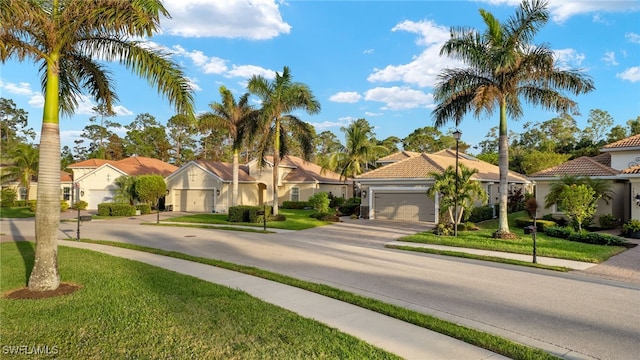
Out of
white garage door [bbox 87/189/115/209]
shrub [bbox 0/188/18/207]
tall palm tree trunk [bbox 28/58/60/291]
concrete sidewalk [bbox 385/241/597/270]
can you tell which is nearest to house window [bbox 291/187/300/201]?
white garage door [bbox 87/189/115/209]

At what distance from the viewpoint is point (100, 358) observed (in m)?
4.41

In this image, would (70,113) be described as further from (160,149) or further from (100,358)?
(160,149)

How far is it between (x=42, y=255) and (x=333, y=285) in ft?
18.7

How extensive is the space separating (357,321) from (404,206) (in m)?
19.7

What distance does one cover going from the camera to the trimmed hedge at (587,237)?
14.5 meters

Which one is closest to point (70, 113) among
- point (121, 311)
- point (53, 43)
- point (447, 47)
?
point (53, 43)

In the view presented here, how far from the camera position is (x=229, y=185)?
32.7 metres

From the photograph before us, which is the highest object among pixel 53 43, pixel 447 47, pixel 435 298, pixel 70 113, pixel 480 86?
pixel 447 47

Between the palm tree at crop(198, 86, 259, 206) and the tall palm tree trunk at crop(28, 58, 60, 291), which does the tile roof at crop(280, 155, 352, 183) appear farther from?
the tall palm tree trunk at crop(28, 58, 60, 291)

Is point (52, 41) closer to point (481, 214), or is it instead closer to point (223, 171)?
point (481, 214)

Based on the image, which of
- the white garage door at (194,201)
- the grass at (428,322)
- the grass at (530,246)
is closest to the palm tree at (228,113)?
the white garage door at (194,201)

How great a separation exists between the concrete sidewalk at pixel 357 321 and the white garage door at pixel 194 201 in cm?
2462

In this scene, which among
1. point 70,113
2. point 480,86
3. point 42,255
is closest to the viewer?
point 42,255

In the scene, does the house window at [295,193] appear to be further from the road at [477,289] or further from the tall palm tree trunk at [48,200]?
the tall palm tree trunk at [48,200]
